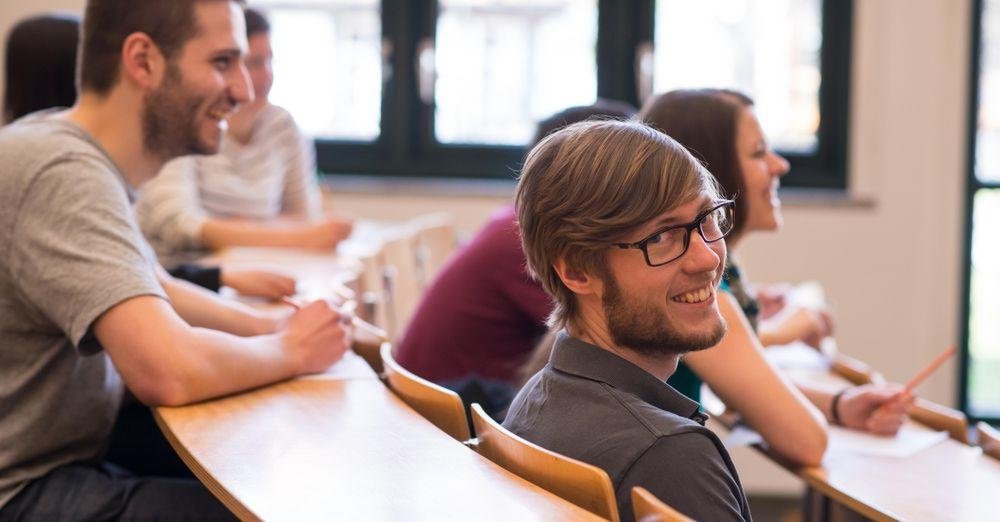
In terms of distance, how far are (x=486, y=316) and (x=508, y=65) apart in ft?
8.09

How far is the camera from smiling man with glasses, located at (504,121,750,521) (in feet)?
4.83

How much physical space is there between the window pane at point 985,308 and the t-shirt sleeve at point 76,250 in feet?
12.4

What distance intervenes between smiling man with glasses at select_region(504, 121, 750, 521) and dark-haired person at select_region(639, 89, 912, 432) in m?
0.71

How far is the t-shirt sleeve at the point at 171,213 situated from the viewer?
330 cm

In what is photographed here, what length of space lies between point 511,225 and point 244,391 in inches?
38.9

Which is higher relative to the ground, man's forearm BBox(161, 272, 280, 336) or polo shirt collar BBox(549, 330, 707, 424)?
polo shirt collar BBox(549, 330, 707, 424)

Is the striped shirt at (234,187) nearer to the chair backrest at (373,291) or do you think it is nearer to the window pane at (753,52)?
the chair backrest at (373,291)

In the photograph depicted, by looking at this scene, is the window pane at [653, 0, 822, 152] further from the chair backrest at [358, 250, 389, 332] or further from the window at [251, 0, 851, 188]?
the chair backrest at [358, 250, 389, 332]

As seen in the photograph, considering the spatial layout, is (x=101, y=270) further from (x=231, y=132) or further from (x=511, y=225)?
(x=231, y=132)

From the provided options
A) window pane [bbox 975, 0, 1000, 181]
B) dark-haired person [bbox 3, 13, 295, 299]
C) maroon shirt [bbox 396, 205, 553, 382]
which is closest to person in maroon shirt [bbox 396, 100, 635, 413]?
maroon shirt [bbox 396, 205, 553, 382]

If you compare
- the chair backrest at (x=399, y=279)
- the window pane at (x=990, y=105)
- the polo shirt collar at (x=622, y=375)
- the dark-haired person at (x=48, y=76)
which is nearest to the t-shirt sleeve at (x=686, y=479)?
the polo shirt collar at (x=622, y=375)

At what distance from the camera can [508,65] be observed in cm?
507

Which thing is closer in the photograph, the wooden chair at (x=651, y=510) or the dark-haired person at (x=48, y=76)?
the wooden chair at (x=651, y=510)

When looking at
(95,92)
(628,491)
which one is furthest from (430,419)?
(95,92)
